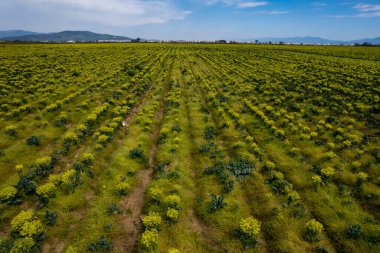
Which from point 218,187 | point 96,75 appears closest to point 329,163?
point 218,187

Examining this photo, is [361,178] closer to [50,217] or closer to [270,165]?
[270,165]

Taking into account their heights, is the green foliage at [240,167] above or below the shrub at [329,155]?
below

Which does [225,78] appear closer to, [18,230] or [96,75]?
[96,75]

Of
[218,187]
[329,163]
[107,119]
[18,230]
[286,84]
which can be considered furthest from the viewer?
[286,84]

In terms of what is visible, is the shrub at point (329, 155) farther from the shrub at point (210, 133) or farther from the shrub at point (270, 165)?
the shrub at point (210, 133)

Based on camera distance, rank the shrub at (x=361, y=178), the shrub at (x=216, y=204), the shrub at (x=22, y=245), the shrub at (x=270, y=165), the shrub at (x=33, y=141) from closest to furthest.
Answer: the shrub at (x=22, y=245)
the shrub at (x=216, y=204)
the shrub at (x=361, y=178)
the shrub at (x=270, y=165)
the shrub at (x=33, y=141)

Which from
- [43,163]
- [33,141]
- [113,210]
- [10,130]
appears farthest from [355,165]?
[10,130]

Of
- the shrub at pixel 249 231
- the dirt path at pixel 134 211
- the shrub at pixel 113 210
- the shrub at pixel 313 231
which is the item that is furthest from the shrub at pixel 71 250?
the shrub at pixel 313 231
